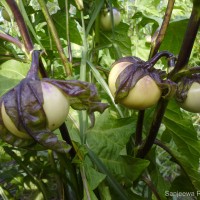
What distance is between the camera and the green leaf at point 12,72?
1.90 feet

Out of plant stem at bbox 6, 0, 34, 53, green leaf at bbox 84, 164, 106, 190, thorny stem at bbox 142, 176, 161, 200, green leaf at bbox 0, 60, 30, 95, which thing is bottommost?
thorny stem at bbox 142, 176, 161, 200

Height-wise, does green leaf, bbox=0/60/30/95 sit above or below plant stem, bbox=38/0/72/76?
below

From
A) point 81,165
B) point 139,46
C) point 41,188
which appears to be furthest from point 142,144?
point 139,46

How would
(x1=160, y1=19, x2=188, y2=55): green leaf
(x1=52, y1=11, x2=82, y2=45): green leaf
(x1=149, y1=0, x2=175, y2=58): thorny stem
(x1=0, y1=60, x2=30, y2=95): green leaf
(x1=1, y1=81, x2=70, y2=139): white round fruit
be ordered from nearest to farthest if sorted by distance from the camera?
(x1=1, y1=81, x2=70, y2=139): white round fruit < (x1=149, y1=0, x2=175, y2=58): thorny stem < (x1=0, y1=60, x2=30, y2=95): green leaf < (x1=160, y1=19, x2=188, y2=55): green leaf < (x1=52, y1=11, x2=82, y2=45): green leaf

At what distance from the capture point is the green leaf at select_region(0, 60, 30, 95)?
1.90 feet

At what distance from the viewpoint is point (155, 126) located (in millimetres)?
512

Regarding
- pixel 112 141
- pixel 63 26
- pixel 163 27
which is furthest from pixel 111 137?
pixel 63 26

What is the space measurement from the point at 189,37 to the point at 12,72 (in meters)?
0.30

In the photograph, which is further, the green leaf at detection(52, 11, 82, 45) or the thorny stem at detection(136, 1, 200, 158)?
the green leaf at detection(52, 11, 82, 45)

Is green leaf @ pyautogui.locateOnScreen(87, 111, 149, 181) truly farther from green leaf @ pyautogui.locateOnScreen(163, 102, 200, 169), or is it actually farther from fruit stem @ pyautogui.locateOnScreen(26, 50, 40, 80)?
fruit stem @ pyautogui.locateOnScreen(26, 50, 40, 80)

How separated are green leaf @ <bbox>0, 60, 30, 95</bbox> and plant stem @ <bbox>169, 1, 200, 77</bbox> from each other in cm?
26

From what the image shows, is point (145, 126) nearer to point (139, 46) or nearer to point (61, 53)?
point (61, 53)

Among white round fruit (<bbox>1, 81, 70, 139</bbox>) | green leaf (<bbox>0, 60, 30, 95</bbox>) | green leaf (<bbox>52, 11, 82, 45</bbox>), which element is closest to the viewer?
white round fruit (<bbox>1, 81, 70, 139</bbox>)

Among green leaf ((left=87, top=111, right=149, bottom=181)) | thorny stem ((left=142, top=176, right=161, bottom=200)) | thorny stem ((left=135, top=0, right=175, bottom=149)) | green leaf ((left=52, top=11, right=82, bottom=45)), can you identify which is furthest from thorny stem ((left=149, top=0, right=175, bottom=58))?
green leaf ((left=52, top=11, right=82, bottom=45))
